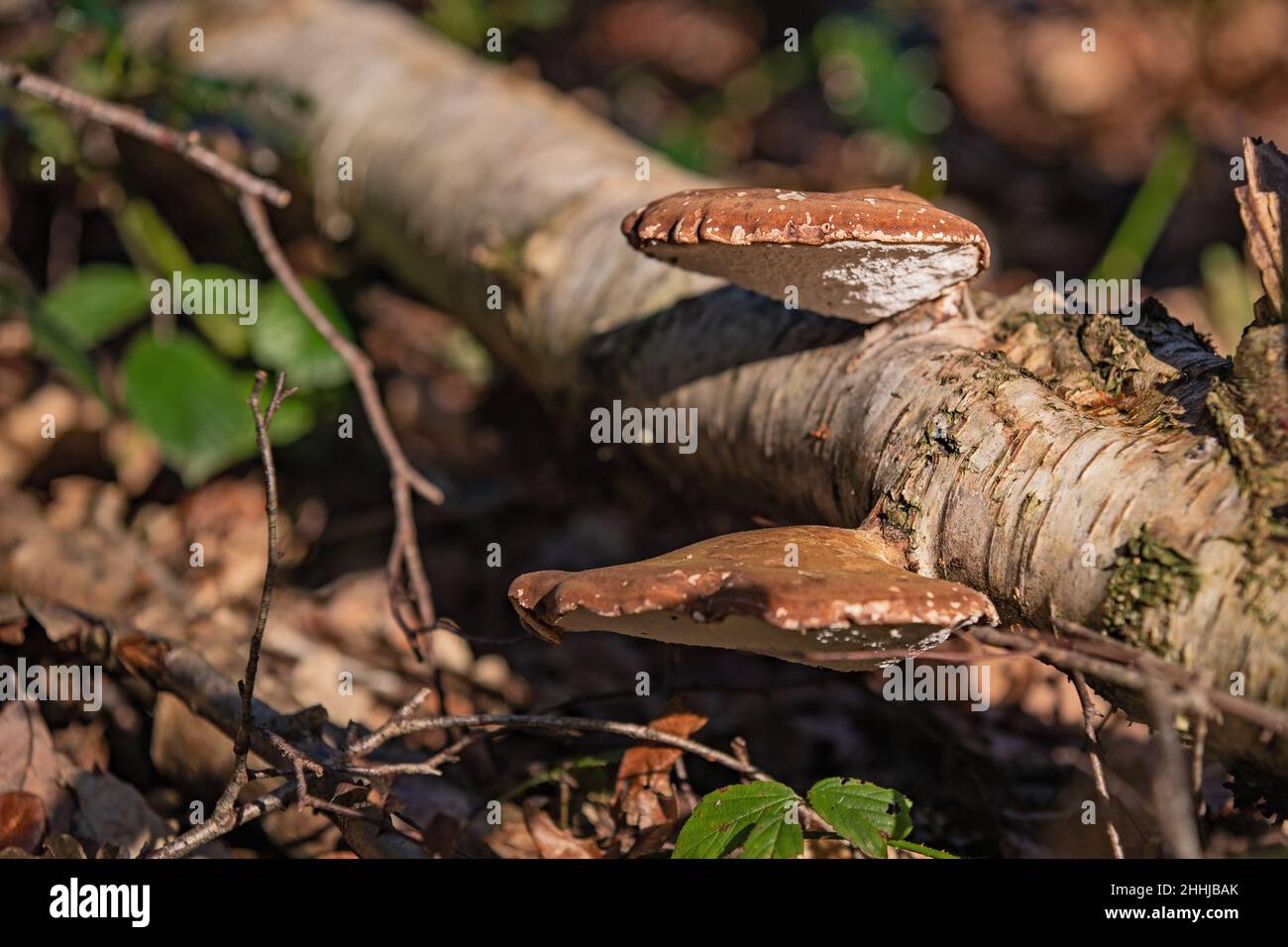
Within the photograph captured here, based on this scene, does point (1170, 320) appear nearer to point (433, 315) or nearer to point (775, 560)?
point (775, 560)

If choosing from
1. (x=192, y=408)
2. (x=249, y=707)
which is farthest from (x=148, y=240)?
(x=249, y=707)

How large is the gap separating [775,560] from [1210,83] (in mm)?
7550

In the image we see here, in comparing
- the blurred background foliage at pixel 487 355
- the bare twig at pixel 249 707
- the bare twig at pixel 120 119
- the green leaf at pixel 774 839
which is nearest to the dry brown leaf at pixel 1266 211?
the green leaf at pixel 774 839

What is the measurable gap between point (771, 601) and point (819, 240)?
77cm

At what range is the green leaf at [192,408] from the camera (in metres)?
3.76

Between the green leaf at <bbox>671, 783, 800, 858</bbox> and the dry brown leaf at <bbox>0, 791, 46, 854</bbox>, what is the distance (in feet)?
5.04

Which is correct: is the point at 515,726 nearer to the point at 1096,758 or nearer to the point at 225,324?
the point at 1096,758

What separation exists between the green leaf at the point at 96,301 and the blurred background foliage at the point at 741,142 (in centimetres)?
1

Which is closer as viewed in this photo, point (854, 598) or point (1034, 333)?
point (854, 598)

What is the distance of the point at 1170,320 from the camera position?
2.47 meters

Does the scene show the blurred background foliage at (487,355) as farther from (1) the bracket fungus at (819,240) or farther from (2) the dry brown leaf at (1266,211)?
(2) the dry brown leaf at (1266,211)

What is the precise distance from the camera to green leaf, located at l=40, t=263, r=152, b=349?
13.3 ft

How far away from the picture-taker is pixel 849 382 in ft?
8.67
